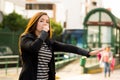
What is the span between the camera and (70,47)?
5.07 m

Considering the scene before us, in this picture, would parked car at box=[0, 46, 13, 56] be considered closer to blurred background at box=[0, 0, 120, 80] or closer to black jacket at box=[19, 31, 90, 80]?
blurred background at box=[0, 0, 120, 80]

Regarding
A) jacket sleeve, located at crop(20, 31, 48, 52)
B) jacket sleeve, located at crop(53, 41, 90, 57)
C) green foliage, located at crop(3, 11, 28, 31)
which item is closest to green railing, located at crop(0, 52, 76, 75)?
green foliage, located at crop(3, 11, 28, 31)

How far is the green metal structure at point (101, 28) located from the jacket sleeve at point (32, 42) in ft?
83.0

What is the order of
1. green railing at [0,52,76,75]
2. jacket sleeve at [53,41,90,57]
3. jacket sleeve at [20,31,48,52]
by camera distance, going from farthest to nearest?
green railing at [0,52,76,75], jacket sleeve at [53,41,90,57], jacket sleeve at [20,31,48,52]

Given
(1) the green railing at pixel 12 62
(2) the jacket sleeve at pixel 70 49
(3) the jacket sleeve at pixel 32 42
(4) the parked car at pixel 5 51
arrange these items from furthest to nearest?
(4) the parked car at pixel 5 51 < (1) the green railing at pixel 12 62 < (2) the jacket sleeve at pixel 70 49 < (3) the jacket sleeve at pixel 32 42

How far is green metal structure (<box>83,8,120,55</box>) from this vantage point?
3037cm

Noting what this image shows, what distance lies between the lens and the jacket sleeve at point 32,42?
471cm

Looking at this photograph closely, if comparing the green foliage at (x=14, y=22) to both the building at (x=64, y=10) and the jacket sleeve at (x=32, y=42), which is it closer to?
the building at (x=64, y=10)

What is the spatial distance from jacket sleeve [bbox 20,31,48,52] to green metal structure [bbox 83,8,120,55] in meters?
25.3

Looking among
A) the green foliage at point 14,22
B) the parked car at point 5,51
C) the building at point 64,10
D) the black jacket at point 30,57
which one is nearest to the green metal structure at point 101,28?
the parked car at point 5,51

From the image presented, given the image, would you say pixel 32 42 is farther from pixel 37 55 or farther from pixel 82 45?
pixel 82 45

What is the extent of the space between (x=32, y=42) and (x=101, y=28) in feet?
86.7

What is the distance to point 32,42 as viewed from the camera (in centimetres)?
481

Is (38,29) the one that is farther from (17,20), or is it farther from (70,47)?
(17,20)
